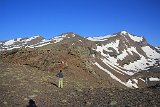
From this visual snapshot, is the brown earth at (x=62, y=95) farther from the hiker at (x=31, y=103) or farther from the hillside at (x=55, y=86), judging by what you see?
the hiker at (x=31, y=103)

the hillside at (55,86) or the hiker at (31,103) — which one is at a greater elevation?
the hillside at (55,86)

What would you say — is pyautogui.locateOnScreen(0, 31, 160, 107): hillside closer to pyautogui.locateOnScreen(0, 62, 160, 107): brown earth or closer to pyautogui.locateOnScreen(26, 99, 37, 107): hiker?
pyautogui.locateOnScreen(0, 62, 160, 107): brown earth

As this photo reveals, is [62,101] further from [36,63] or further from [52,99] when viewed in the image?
[36,63]

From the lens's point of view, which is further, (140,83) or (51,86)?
(140,83)

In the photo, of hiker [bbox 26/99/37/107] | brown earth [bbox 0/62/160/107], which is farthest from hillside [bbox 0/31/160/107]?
hiker [bbox 26/99/37/107]

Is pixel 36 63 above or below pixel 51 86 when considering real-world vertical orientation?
above

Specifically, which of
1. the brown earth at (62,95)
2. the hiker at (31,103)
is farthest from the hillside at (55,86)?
the hiker at (31,103)

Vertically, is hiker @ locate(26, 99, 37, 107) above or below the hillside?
below

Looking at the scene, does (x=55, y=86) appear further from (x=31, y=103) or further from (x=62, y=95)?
(x=31, y=103)

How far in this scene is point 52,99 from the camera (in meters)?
27.2

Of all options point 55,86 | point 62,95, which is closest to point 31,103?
point 62,95

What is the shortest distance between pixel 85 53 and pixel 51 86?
66.7 ft

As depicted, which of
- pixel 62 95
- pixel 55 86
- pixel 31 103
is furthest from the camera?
pixel 55 86

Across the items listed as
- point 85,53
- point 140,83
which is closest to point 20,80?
point 85,53
